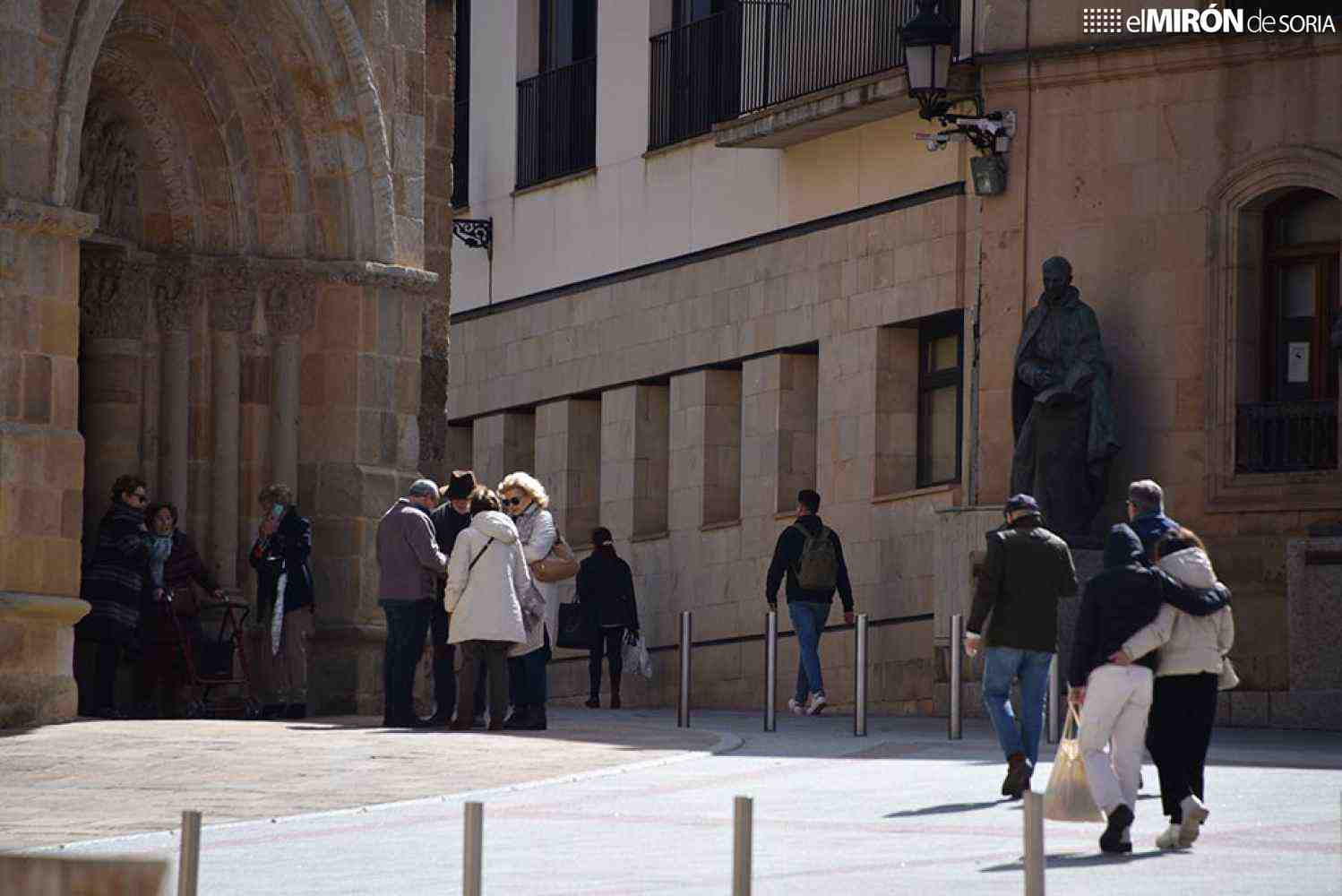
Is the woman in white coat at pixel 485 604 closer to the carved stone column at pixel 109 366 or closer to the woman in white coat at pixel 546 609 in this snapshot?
the woman in white coat at pixel 546 609

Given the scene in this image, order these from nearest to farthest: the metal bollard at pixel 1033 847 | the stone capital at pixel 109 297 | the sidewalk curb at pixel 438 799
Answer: the metal bollard at pixel 1033 847 → the sidewalk curb at pixel 438 799 → the stone capital at pixel 109 297

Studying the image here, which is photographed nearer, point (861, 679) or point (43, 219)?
point (43, 219)

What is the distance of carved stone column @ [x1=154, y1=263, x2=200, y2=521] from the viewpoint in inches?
992

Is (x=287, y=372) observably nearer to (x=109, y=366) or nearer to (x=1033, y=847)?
(x=109, y=366)

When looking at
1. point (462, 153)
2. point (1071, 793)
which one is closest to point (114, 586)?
point (1071, 793)

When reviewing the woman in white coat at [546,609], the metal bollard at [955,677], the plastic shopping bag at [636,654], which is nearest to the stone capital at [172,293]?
the woman in white coat at [546,609]

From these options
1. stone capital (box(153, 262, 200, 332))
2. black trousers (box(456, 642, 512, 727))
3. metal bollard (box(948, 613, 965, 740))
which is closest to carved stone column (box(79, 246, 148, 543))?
stone capital (box(153, 262, 200, 332))

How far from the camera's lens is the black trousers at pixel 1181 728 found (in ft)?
50.6

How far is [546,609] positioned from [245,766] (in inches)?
196

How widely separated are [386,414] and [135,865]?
18.7 meters

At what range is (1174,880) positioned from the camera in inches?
543

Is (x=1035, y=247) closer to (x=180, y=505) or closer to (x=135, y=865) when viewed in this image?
(x=180, y=505)

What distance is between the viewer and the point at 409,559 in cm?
2322

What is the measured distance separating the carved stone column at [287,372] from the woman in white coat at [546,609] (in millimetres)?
2270
